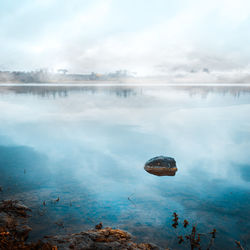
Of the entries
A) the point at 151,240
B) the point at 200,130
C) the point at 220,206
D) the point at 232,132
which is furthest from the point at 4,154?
the point at 232,132

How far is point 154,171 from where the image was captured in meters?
10.6

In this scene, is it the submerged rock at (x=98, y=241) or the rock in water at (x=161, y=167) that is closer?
the submerged rock at (x=98, y=241)

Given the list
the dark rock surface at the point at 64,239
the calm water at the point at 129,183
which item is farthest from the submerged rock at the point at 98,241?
the calm water at the point at 129,183

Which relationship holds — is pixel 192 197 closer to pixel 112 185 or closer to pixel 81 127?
pixel 112 185

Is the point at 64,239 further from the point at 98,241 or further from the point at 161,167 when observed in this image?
the point at 161,167

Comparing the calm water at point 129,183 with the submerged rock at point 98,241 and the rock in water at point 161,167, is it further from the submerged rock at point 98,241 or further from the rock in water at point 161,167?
the submerged rock at point 98,241

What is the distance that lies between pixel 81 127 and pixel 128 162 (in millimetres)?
10466

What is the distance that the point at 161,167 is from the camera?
10.7m

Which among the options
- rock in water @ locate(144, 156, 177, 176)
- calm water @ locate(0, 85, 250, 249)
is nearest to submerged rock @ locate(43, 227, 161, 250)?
calm water @ locate(0, 85, 250, 249)

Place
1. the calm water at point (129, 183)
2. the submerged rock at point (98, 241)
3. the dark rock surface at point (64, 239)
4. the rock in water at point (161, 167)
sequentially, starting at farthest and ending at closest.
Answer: the rock in water at point (161, 167), the calm water at point (129, 183), the submerged rock at point (98, 241), the dark rock surface at point (64, 239)

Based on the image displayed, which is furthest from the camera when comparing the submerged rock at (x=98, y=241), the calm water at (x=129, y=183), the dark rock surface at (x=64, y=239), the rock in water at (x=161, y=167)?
the rock in water at (x=161, y=167)

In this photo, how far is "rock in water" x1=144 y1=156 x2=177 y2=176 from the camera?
1055 centimetres

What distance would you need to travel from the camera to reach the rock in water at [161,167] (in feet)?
34.6

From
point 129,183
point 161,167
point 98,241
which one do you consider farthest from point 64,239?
point 161,167
